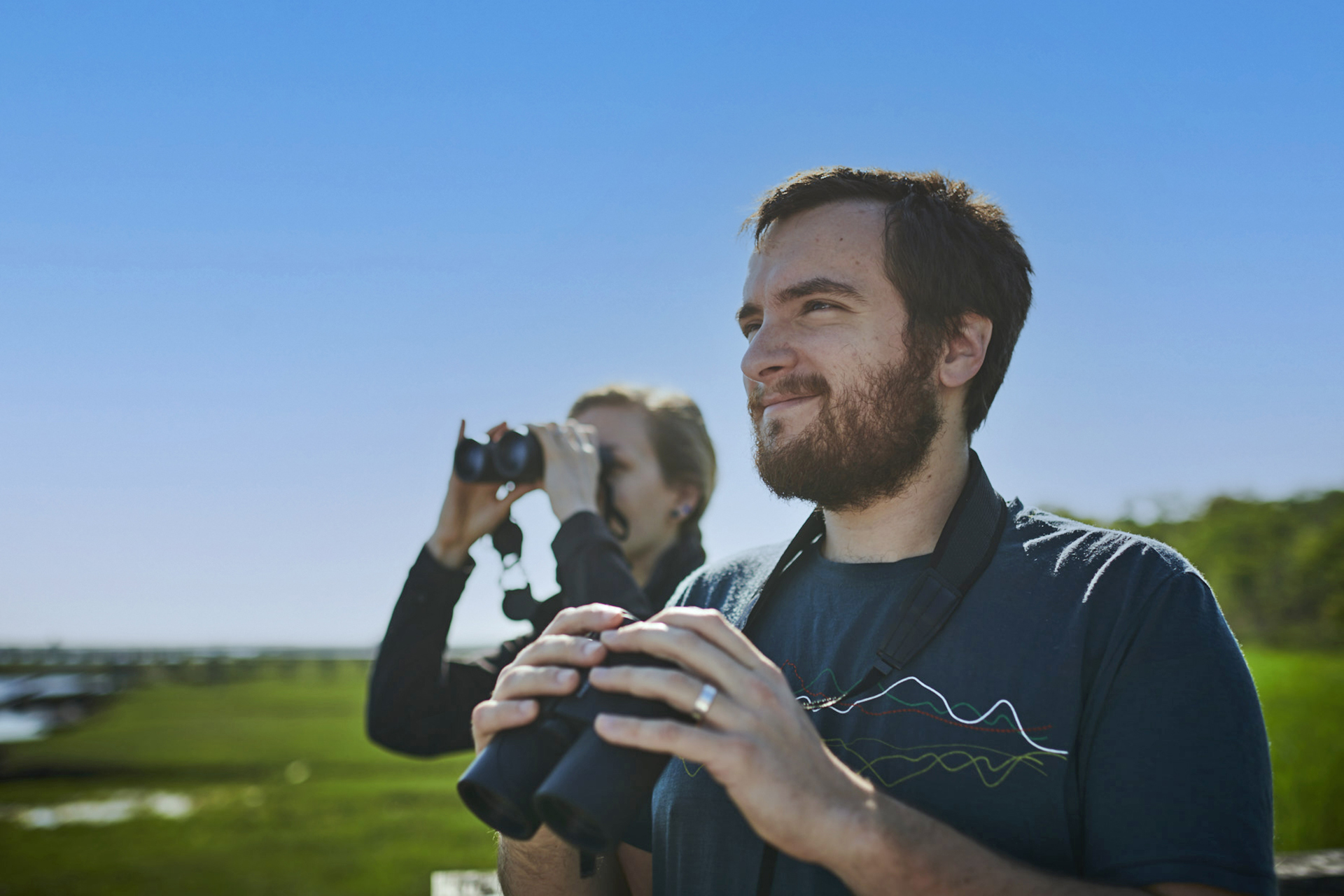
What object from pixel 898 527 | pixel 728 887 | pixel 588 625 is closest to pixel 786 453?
pixel 898 527

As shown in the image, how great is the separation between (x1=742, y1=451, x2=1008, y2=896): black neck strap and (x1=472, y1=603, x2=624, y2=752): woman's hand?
21.7 inches

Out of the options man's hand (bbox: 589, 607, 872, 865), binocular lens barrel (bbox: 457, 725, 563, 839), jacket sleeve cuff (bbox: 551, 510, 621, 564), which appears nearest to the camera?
man's hand (bbox: 589, 607, 872, 865)

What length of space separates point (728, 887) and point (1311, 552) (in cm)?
4711

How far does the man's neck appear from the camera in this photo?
1.88 metres

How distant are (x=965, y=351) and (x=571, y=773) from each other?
4.56 ft

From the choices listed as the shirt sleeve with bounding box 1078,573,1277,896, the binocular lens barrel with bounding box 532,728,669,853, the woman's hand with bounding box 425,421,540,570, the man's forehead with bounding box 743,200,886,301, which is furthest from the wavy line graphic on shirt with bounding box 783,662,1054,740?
the woman's hand with bounding box 425,421,540,570

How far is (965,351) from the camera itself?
202 cm

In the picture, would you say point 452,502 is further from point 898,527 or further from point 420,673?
point 898,527

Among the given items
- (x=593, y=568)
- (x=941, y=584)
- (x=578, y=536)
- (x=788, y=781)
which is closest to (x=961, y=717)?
(x=941, y=584)

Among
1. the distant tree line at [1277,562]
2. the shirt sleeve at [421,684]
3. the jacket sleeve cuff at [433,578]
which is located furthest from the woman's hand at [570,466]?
the distant tree line at [1277,562]

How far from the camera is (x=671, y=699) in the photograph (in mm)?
1164

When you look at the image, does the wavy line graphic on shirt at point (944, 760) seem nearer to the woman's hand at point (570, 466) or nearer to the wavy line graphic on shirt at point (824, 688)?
the wavy line graphic on shirt at point (824, 688)

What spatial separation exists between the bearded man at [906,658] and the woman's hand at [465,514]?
140cm

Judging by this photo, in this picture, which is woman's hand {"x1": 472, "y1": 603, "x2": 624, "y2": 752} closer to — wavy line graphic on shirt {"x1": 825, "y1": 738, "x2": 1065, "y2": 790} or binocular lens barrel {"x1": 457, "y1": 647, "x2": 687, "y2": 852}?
binocular lens barrel {"x1": 457, "y1": 647, "x2": 687, "y2": 852}
